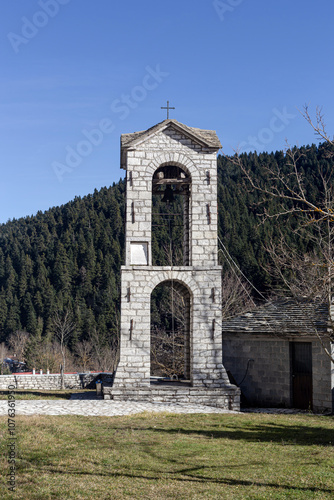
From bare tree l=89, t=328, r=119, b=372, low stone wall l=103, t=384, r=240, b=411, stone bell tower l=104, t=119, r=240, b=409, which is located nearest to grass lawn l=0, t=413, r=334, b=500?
low stone wall l=103, t=384, r=240, b=411

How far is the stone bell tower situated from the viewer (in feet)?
46.0

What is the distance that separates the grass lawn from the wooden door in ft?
15.7

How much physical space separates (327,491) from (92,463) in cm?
331

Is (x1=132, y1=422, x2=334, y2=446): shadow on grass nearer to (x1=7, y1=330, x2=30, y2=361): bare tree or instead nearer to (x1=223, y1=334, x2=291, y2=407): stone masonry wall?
(x1=223, y1=334, x2=291, y2=407): stone masonry wall

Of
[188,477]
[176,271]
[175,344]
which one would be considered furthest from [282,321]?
[188,477]

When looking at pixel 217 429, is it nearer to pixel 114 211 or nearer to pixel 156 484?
pixel 156 484

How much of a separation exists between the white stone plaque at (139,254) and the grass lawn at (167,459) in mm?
4959

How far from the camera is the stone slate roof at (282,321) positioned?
16000 millimetres

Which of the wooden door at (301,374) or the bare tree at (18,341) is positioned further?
the bare tree at (18,341)

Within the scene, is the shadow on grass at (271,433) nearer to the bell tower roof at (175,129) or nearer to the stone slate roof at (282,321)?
the stone slate roof at (282,321)

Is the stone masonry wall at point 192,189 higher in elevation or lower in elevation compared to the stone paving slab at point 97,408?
higher

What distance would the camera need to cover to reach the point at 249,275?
54438 mm

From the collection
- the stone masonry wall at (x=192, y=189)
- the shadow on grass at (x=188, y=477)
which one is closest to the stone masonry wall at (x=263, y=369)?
the stone masonry wall at (x=192, y=189)

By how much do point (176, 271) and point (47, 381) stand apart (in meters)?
14.0
